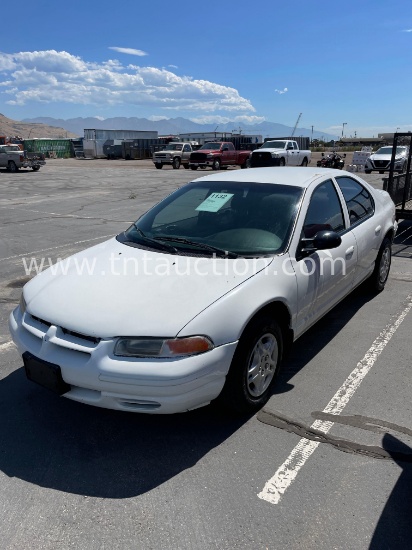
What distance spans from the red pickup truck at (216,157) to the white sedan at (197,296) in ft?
81.8

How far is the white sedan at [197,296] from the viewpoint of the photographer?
2.57 metres

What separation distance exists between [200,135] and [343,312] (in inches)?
2137

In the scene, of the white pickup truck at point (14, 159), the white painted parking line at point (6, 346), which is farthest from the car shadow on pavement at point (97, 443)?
the white pickup truck at point (14, 159)

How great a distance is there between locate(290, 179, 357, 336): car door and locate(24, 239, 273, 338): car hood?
432 millimetres

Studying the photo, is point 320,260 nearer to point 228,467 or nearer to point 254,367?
point 254,367

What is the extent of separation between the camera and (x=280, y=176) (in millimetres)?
4141

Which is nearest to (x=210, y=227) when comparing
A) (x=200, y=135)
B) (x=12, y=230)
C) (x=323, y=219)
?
(x=323, y=219)

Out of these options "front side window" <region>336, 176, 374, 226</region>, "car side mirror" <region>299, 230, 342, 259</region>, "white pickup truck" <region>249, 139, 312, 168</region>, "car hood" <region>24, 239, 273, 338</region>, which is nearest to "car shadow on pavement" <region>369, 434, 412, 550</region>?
"car hood" <region>24, 239, 273, 338</region>

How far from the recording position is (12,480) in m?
2.57

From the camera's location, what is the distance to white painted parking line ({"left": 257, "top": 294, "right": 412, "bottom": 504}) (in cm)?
Result: 248

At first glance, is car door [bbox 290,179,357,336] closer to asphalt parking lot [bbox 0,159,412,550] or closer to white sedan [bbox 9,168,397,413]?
white sedan [bbox 9,168,397,413]

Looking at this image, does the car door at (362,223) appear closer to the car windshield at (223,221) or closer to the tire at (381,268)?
the tire at (381,268)

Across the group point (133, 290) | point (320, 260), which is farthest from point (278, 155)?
point (133, 290)

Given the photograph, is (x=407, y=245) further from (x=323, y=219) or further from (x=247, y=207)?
(x=247, y=207)
